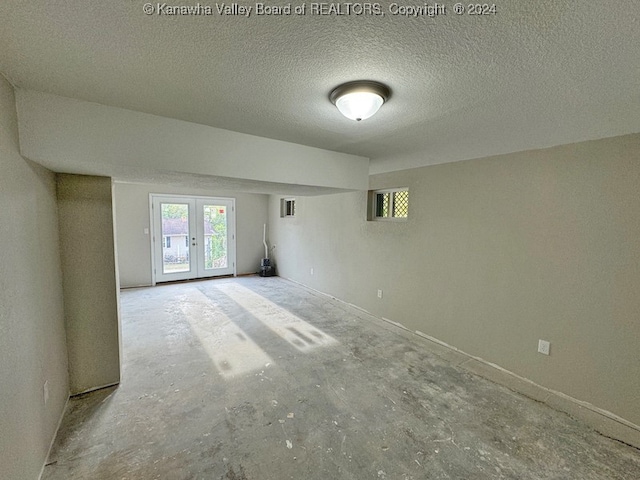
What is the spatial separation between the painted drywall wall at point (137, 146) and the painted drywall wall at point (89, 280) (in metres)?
0.23

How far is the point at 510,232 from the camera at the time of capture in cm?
272

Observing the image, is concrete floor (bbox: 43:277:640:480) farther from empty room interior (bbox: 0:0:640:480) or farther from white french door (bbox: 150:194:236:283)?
white french door (bbox: 150:194:236:283)

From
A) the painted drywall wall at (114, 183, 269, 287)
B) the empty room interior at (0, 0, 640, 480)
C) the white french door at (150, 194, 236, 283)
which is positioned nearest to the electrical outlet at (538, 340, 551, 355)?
the empty room interior at (0, 0, 640, 480)

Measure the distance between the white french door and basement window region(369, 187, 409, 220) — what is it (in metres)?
4.05

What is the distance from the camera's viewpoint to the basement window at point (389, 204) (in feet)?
12.9

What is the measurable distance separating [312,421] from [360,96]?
7.54ft

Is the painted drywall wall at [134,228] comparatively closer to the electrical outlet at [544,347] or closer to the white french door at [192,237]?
the white french door at [192,237]

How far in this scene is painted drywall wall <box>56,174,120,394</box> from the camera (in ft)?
7.50

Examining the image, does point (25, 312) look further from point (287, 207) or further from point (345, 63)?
point (287, 207)

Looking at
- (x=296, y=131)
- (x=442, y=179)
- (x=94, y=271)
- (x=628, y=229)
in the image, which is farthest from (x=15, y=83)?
(x=628, y=229)

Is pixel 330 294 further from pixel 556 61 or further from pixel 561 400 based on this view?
pixel 556 61

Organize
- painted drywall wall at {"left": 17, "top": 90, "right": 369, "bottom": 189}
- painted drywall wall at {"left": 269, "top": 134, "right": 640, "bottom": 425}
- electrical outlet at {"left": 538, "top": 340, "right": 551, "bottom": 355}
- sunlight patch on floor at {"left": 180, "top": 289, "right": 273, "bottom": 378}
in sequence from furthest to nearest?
sunlight patch on floor at {"left": 180, "top": 289, "right": 273, "bottom": 378} < electrical outlet at {"left": 538, "top": 340, "right": 551, "bottom": 355} < painted drywall wall at {"left": 269, "top": 134, "right": 640, "bottom": 425} < painted drywall wall at {"left": 17, "top": 90, "right": 369, "bottom": 189}

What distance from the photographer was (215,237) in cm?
688

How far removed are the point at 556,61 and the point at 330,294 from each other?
450cm
